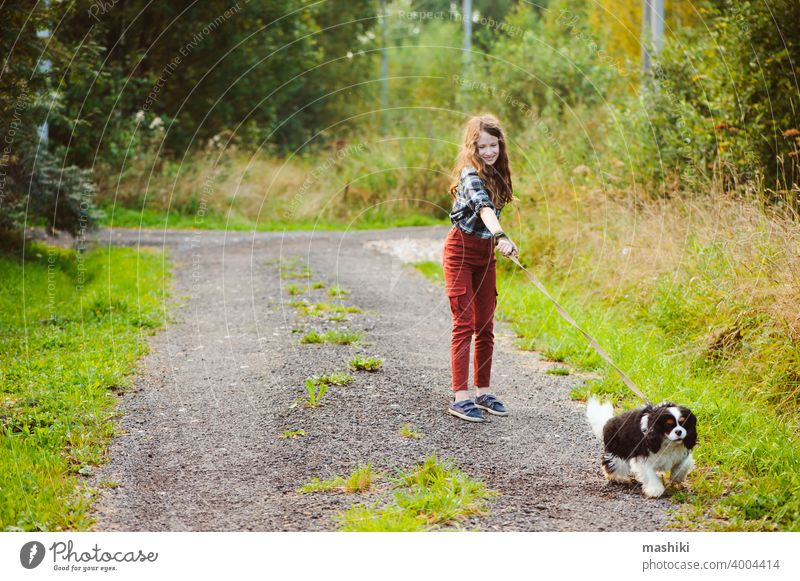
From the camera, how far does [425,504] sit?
4.20m

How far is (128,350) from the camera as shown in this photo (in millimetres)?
7273

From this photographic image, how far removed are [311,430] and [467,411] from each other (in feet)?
3.44

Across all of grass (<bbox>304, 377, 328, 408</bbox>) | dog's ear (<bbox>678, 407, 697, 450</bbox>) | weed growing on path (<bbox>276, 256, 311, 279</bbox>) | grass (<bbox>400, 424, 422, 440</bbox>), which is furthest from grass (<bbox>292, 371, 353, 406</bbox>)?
weed growing on path (<bbox>276, 256, 311, 279</bbox>)

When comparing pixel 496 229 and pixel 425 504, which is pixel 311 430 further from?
pixel 496 229

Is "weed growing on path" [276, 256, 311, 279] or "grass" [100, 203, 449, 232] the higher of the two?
"grass" [100, 203, 449, 232]

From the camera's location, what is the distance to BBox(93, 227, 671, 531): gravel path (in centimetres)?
427

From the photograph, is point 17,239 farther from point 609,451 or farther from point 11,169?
point 609,451

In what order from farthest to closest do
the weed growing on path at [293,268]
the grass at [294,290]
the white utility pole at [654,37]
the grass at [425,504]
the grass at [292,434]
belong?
the white utility pole at [654,37]
the weed growing on path at [293,268]
the grass at [294,290]
the grass at [292,434]
the grass at [425,504]

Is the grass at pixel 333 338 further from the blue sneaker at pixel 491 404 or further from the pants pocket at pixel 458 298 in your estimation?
the pants pocket at pixel 458 298

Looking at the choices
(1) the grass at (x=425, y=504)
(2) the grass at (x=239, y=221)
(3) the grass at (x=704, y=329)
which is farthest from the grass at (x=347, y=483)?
(2) the grass at (x=239, y=221)

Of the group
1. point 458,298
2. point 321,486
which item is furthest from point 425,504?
point 458,298

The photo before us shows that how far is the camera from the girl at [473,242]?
17.8 feet

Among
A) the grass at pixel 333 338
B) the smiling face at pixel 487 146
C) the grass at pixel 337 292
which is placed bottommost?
the grass at pixel 333 338

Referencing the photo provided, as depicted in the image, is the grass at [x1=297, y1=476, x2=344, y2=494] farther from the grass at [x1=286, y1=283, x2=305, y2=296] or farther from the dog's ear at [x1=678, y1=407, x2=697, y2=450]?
the grass at [x1=286, y1=283, x2=305, y2=296]
